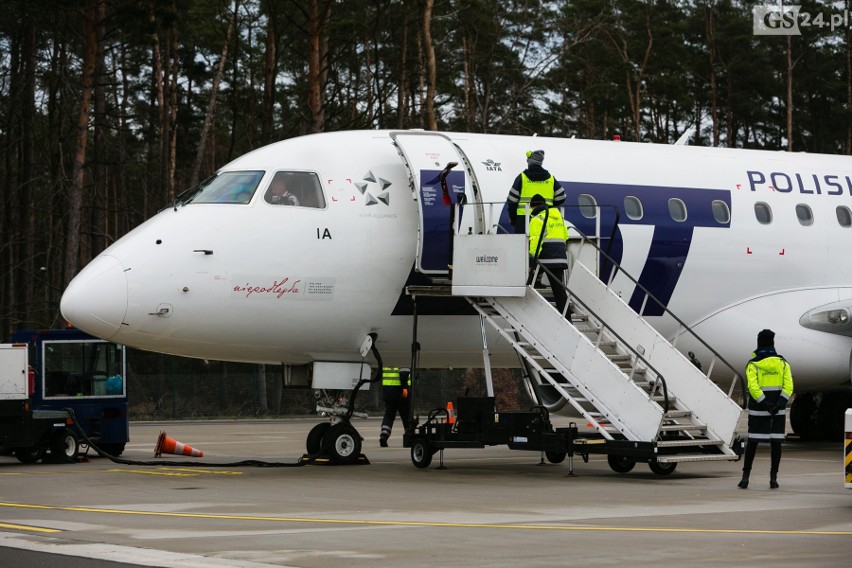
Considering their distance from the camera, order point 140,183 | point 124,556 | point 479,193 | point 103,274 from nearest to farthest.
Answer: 1. point 124,556
2. point 103,274
3. point 479,193
4. point 140,183

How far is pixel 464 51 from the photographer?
54500 millimetres

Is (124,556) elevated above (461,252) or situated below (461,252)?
below

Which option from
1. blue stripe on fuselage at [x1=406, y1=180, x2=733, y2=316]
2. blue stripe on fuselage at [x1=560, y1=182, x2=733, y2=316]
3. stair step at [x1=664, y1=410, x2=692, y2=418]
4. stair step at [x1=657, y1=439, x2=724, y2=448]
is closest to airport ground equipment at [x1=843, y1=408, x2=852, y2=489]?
stair step at [x1=657, y1=439, x2=724, y2=448]

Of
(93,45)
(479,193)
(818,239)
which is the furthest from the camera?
(93,45)

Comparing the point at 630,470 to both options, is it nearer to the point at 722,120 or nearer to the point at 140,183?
the point at 722,120

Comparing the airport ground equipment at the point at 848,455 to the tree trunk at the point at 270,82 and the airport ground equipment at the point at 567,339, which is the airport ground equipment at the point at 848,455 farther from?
the tree trunk at the point at 270,82

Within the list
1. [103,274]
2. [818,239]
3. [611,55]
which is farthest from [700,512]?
[611,55]

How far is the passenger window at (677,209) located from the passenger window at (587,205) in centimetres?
133

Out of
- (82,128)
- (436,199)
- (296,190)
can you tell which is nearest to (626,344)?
(436,199)

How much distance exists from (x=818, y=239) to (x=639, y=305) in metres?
3.56

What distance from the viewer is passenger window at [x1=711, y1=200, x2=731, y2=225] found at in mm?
19609

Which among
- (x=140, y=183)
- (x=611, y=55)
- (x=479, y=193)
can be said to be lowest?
(x=479, y=193)

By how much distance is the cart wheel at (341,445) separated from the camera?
18109 mm

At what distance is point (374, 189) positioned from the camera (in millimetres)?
17656
